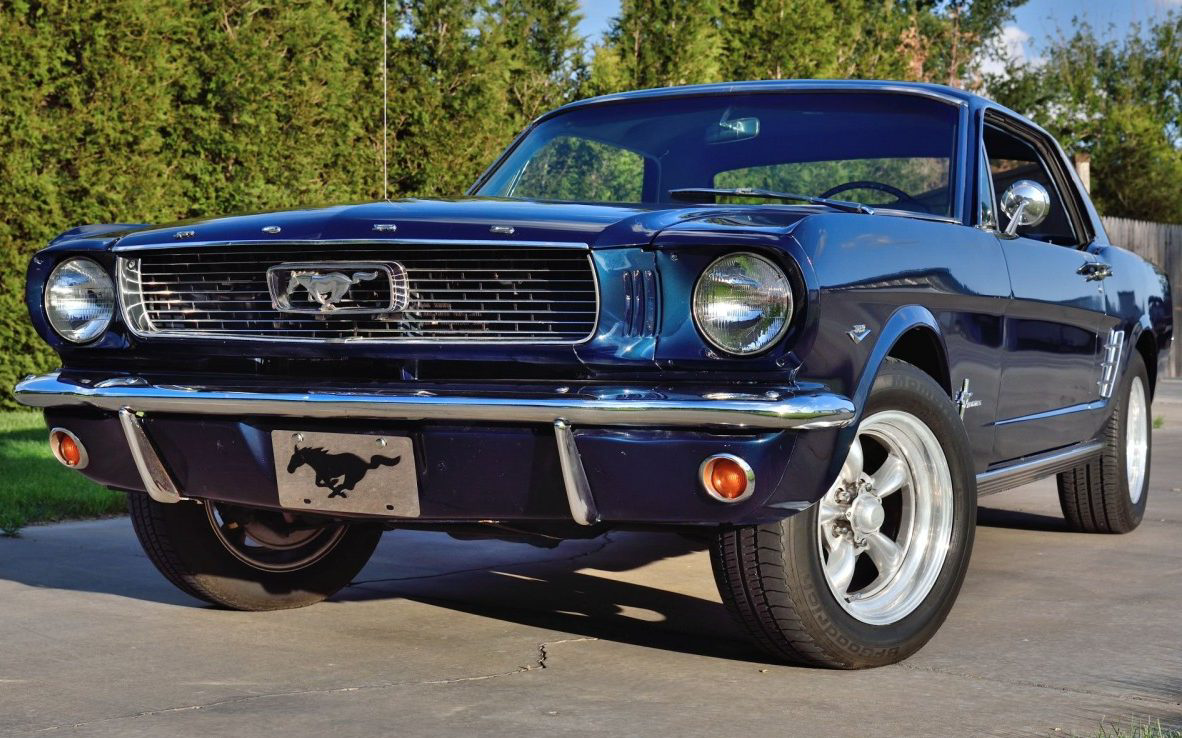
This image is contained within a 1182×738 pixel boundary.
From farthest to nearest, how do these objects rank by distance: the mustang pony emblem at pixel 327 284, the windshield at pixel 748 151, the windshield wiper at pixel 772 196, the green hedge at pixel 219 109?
the green hedge at pixel 219 109 → the windshield at pixel 748 151 → the windshield wiper at pixel 772 196 → the mustang pony emblem at pixel 327 284

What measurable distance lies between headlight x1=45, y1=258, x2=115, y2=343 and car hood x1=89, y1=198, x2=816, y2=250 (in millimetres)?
153

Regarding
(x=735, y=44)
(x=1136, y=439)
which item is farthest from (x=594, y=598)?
(x=735, y=44)

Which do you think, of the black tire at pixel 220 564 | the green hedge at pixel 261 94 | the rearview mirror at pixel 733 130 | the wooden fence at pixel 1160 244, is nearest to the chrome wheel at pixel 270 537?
the black tire at pixel 220 564

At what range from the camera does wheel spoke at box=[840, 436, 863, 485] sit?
3.95 meters

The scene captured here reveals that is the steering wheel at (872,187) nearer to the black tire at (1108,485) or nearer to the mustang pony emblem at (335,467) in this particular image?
the black tire at (1108,485)

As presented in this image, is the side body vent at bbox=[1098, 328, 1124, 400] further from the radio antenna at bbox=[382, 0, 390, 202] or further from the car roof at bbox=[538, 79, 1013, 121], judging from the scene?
the radio antenna at bbox=[382, 0, 390, 202]

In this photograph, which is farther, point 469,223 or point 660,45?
point 660,45

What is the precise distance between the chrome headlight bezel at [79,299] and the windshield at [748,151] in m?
1.48

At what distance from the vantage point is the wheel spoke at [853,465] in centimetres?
395

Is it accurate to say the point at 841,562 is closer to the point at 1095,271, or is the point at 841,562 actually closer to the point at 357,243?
the point at 357,243

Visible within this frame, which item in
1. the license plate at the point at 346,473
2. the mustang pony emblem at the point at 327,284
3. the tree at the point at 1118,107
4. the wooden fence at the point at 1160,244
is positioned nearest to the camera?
the license plate at the point at 346,473

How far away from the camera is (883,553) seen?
4086mm

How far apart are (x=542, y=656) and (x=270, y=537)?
3.58 ft

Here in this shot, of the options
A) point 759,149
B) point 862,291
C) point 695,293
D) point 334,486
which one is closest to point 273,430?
point 334,486
